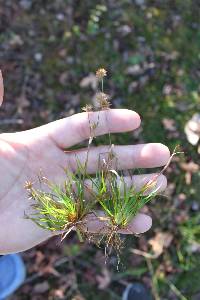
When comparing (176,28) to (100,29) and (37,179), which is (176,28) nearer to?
(100,29)

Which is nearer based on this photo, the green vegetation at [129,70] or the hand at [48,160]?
the hand at [48,160]

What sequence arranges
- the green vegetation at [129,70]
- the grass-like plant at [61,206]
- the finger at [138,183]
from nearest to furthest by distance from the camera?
1. the grass-like plant at [61,206]
2. the finger at [138,183]
3. the green vegetation at [129,70]

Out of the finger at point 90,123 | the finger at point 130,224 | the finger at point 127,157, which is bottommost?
the finger at point 130,224

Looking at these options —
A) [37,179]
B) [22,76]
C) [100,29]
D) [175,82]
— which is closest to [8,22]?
[22,76]

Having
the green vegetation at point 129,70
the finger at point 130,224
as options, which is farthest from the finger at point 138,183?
the green vegetation at point 129,70

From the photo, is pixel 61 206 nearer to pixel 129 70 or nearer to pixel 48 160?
pixel 48 160

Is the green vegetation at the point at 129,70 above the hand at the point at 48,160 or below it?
above

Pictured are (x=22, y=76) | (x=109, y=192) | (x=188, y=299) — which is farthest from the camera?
(x=22, y=76)

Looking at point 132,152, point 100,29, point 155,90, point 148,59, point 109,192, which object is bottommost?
point 109,192

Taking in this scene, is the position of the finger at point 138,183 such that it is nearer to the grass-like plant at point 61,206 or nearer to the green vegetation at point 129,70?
the grass-like plant at point 61,206
